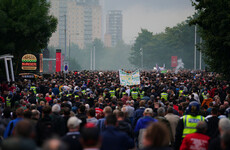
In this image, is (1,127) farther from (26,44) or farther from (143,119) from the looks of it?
(26,44)

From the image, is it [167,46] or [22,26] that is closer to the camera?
[22,26]

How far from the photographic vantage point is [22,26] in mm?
28500

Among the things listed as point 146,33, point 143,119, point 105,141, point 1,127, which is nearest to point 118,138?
point 105,141

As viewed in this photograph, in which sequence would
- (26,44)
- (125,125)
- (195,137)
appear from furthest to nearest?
(26,44)
(125,125)
(195,137)

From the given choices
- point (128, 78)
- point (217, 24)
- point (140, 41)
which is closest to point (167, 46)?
point (140, 41)

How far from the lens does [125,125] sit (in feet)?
25.1

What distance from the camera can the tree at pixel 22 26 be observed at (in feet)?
92.9

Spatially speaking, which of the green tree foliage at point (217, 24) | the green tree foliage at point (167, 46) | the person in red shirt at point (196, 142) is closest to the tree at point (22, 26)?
the green tree foliage at point (217, 24)

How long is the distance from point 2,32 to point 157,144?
82.6ft

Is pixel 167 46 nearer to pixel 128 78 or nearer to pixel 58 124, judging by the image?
pixel 128 78

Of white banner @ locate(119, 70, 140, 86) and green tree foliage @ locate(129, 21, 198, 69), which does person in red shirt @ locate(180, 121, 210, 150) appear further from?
green tree foliage @ locate(129, 21, 198, 69)

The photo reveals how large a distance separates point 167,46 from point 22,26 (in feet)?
309

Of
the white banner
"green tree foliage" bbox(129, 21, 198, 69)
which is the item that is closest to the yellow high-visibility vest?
the white banner

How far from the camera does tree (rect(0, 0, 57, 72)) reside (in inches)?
1115
